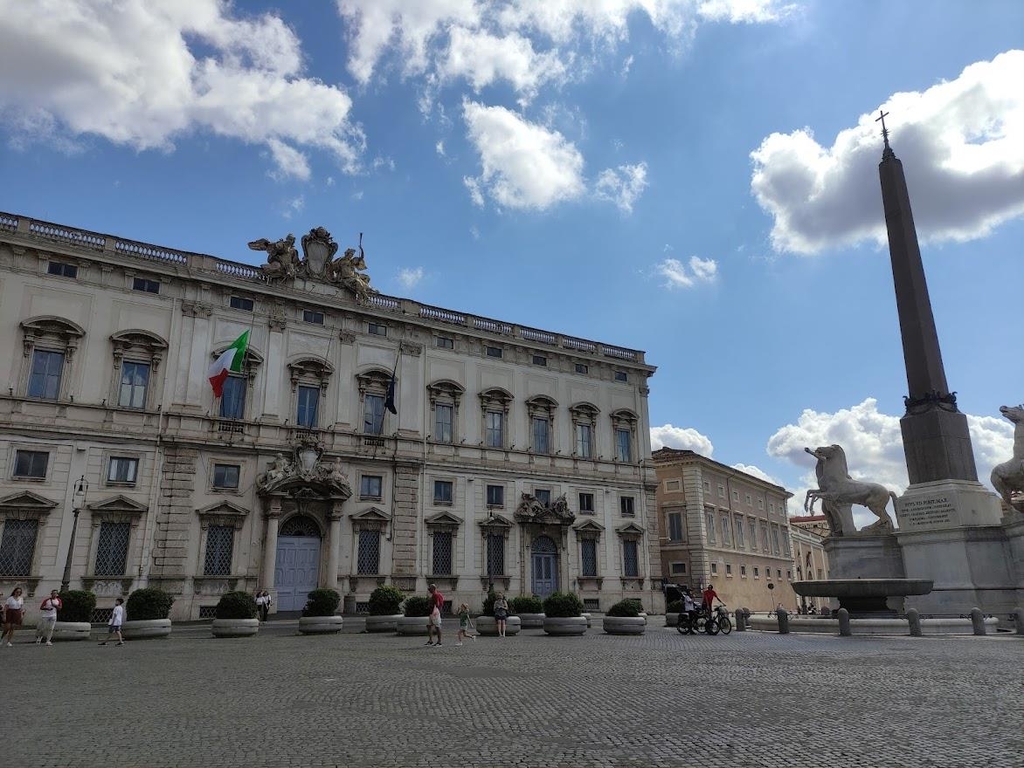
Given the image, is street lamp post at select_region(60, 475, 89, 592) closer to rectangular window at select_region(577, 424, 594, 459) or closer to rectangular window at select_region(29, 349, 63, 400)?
rectangular window at select_region(29, 349, 63, 400)

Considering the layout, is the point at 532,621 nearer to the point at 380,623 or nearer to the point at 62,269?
the point at 380,623

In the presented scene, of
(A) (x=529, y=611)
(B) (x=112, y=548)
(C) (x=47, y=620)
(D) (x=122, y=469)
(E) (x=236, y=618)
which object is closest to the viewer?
(C) (x=47, y=620)

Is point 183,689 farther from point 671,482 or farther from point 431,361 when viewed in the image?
point 671,482

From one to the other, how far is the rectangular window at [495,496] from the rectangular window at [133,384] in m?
17.7

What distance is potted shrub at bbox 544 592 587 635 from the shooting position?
23.8m

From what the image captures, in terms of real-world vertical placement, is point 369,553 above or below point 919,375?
below

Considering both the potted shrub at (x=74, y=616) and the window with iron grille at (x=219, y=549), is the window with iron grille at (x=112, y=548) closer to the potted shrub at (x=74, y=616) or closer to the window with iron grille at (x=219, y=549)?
the window with iron grille at (x=219, y=549)

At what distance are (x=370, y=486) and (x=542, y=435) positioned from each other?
11.3m

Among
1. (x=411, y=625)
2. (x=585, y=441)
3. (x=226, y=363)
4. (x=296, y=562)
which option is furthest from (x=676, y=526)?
(x=226, y=363)

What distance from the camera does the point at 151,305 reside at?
3291 cm

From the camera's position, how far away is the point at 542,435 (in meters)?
43.2

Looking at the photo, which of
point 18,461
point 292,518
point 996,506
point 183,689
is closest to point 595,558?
point 292,518

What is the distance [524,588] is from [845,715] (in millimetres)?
31442

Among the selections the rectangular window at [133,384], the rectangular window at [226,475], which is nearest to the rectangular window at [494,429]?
the rectangular window at [226,475]
